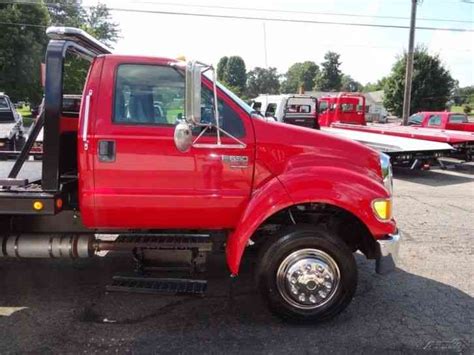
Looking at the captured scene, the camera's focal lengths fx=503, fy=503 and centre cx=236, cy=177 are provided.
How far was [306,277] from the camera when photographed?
411cm

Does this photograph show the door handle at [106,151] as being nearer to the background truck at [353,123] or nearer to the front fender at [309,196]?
the front fender at [309,196]

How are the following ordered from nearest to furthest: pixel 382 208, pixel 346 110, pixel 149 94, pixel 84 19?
pixel 149 94 < pixel 382 208 < pixel 346 110 < pixel 84 19

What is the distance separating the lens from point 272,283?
163 inches

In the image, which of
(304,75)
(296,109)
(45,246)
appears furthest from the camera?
(304,75)

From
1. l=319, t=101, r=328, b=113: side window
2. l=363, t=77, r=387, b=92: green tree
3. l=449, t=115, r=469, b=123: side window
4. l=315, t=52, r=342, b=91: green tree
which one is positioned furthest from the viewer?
l=315, t=52, r=342, b=91: green tree

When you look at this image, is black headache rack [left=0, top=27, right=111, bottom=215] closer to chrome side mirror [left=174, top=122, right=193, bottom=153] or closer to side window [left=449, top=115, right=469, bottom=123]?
chrome side mirror [left=174, top=122, right=193, bottom=153]

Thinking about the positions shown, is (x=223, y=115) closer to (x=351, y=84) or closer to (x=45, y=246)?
(x=45, y=246)

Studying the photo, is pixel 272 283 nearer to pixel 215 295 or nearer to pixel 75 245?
pixel 215 295

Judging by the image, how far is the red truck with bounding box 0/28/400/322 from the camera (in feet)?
13.2

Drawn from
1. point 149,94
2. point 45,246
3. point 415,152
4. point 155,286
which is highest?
point 149,94

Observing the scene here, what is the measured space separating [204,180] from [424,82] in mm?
41486

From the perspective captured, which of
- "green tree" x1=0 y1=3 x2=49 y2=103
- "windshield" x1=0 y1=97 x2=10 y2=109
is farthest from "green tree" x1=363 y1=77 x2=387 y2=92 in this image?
"windshield" x1=0 y1=97 x2=10 y2=109

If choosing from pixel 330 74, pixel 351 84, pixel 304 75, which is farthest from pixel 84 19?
pixel 351 84

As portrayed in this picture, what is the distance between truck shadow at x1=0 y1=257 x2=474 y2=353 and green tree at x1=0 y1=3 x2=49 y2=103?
34.5m
